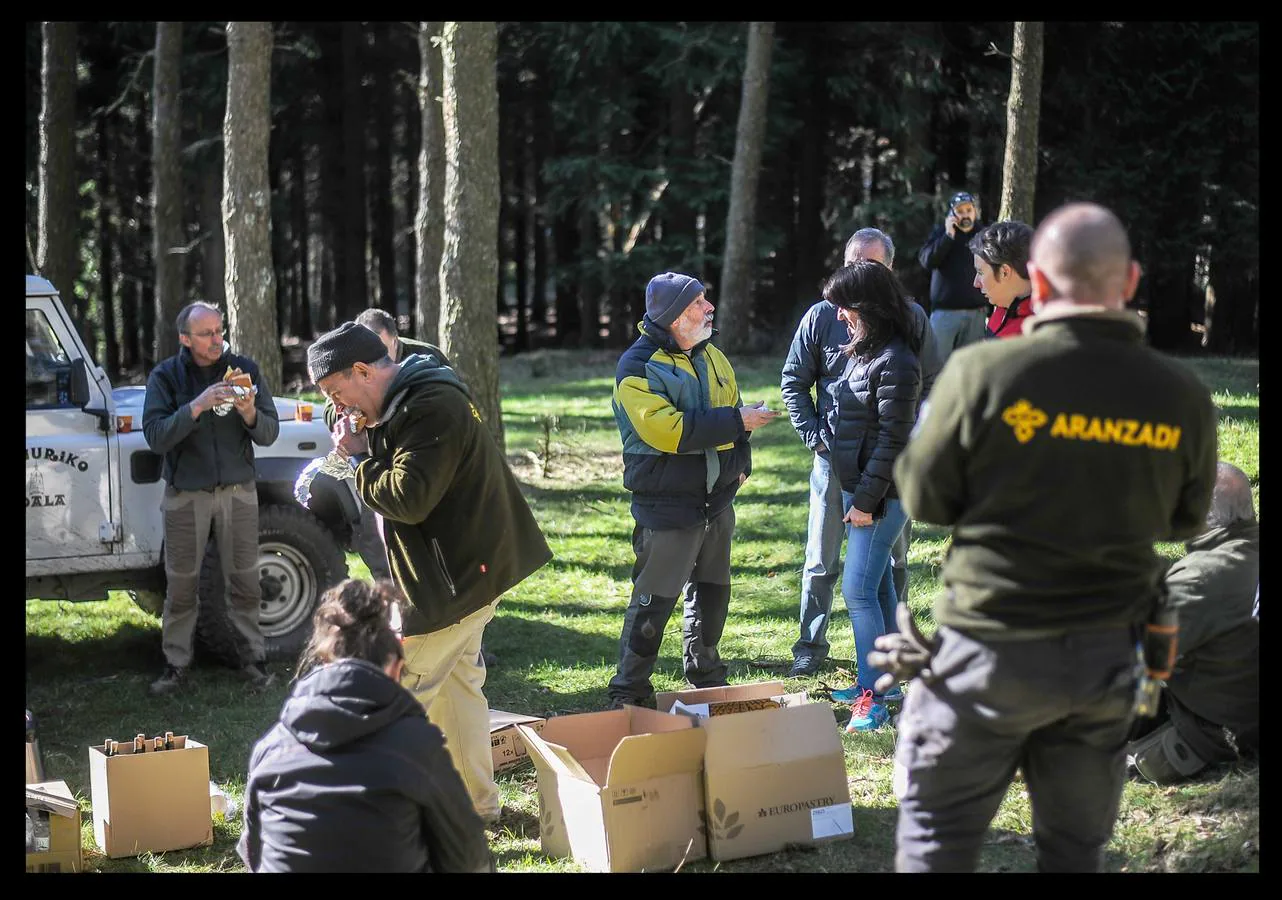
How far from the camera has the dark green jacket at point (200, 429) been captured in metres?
7.05

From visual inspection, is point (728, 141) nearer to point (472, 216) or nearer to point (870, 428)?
point (472, 216)

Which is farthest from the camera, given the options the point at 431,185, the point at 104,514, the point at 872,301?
the point at 431,185

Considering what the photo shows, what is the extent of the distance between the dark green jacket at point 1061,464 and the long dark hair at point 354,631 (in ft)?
4.84

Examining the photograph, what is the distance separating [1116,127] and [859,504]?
19.2 m

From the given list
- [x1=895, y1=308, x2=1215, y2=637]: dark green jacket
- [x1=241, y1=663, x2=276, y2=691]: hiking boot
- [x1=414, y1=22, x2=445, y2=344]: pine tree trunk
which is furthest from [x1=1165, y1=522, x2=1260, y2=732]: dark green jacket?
[x1=414, y1=22, x2=445, y2=344]: pine tree trunk

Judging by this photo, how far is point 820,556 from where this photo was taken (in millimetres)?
6504

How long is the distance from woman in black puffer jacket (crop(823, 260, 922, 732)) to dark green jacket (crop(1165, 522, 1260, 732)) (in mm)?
1280

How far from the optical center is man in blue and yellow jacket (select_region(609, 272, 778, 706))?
5.75m

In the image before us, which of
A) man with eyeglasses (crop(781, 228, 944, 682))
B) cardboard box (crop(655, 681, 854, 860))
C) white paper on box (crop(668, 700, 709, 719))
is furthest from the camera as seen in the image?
man with eyeglasses (crop(781, 228, 944, 682))

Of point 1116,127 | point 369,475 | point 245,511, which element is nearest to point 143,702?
point 245,511

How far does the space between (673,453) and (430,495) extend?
1712mm

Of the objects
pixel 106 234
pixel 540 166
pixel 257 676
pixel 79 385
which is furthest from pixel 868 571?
pixel 106 234

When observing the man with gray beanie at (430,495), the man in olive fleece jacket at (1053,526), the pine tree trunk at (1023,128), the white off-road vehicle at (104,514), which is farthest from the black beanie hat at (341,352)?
the pine tree trunk at (1023,128)

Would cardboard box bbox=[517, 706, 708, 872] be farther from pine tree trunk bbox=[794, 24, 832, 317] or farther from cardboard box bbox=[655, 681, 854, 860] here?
pine tree trunk bbox=[794, 24, 832, 317]
